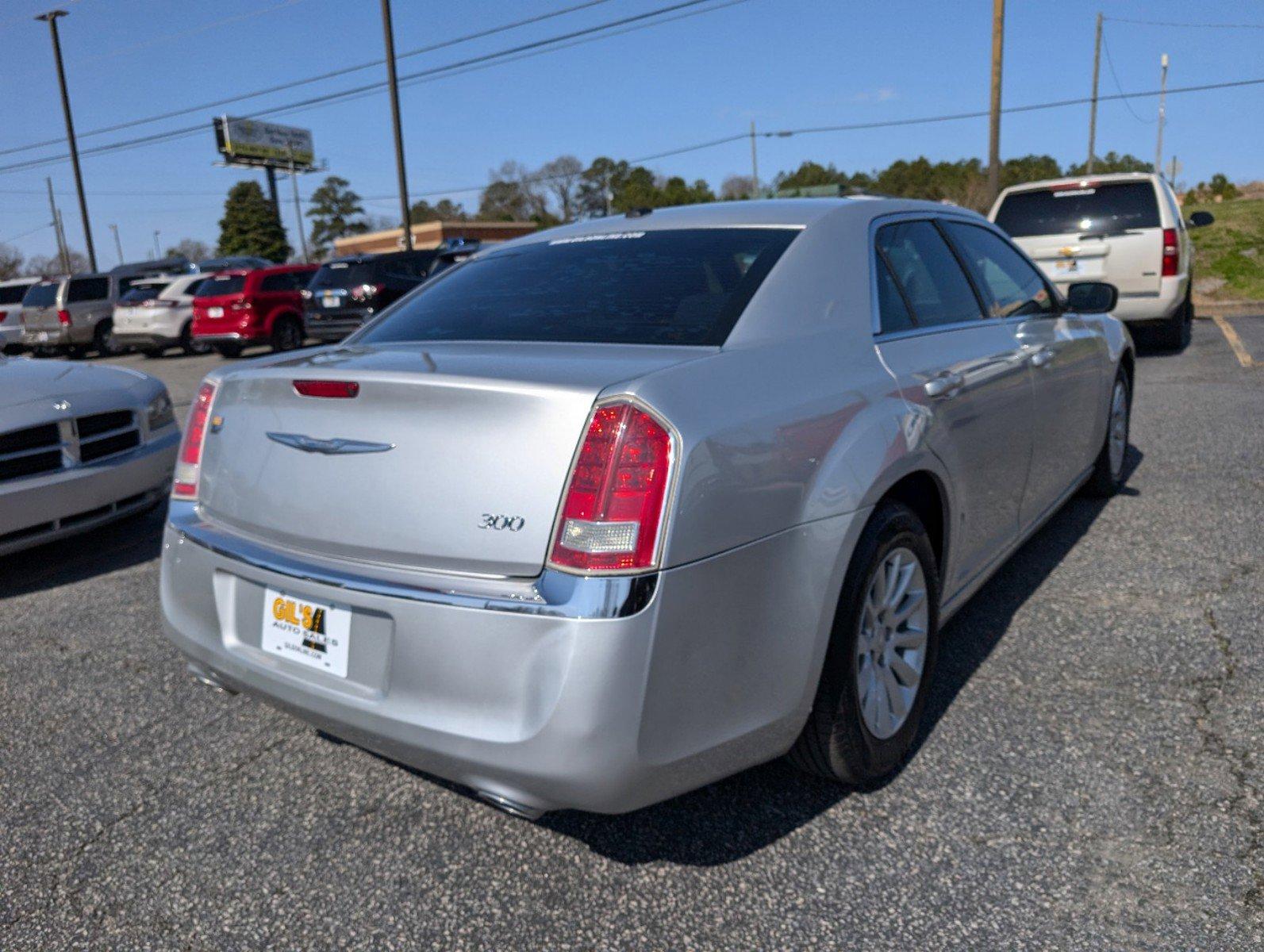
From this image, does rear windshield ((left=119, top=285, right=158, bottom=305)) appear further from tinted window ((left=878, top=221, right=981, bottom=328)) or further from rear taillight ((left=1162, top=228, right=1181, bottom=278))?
tinted window ((left=878, top=221, right=981, bottom=328))

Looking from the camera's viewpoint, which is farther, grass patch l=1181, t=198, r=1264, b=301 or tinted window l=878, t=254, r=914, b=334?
grass patch l=1181, t=198, r=1264, b=301

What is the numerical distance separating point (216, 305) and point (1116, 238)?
47.8 feet

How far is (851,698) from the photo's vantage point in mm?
2459

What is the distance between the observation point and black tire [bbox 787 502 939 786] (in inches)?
95.0

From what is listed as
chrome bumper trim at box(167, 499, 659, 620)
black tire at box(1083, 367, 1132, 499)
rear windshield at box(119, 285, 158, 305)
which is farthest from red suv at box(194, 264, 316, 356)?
chrome bumper trim at box(167, 499, 659, 620)

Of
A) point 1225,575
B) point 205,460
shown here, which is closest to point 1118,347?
point 1225,575

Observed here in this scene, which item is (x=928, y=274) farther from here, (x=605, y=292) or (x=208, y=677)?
(x=208, y=677)

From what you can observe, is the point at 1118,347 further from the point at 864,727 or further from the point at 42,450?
the point at 42,450

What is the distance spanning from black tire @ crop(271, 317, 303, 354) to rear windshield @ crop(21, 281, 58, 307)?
5.80 metres

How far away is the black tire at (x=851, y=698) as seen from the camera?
7.92ft

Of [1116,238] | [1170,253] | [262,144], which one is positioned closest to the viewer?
[1170,253]

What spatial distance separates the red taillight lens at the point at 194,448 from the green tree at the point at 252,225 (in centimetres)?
7710

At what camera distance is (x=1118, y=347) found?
16.7 ft

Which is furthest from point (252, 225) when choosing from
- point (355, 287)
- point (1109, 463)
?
point (1109, 463)
